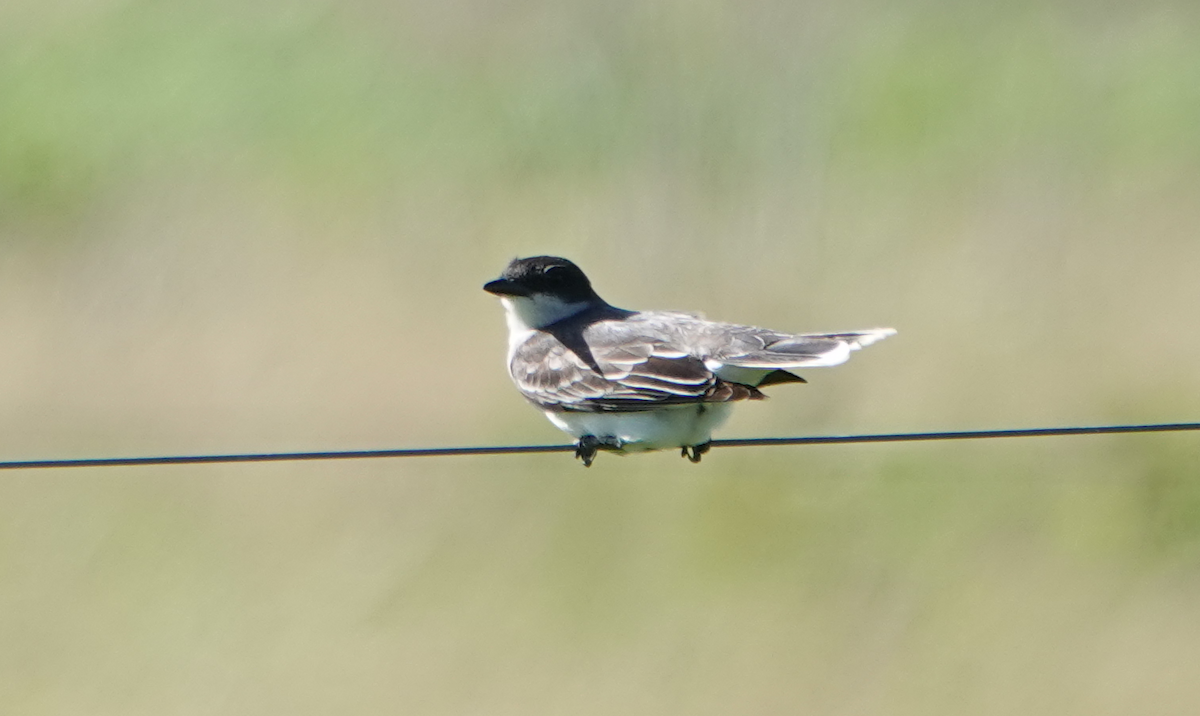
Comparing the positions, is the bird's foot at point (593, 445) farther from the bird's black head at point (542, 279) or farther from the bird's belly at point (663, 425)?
the bird's black head at point (542, 279)

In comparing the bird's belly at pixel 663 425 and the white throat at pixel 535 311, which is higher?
the white throat at pixel 535 311

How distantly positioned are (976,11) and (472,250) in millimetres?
8048

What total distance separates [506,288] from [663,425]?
1.37 m

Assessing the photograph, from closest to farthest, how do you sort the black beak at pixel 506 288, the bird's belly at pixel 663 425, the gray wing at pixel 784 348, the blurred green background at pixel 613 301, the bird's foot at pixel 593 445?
the gray wing at pixel 784 348
the bird's belly at pixel 663 425
the bird's foot at pixel 593 445
the black beak at pixel 506 288
the blurred green background at pixel 613 301

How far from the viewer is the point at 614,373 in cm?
702

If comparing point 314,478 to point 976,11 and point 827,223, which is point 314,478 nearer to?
point 827,223

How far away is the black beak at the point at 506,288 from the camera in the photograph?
7898 millimetres

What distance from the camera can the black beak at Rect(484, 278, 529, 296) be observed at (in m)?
7.90

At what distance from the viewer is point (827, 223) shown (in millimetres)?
16078

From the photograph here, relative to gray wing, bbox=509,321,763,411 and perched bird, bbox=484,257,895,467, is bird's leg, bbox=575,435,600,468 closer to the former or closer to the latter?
perched bird, bbox=484,257,895,467

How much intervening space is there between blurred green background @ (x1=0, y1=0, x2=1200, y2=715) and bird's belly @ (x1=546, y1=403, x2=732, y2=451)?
11.5ft

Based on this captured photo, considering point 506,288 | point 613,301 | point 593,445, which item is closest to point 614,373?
point 593,445

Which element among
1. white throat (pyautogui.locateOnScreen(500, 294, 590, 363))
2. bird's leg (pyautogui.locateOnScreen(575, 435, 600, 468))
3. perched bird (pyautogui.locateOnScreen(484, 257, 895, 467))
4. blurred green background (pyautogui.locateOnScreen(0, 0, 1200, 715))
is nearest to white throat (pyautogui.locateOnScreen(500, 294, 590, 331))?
white throat (pyautogui.locateOnScreen(500, 294, 590, 363))

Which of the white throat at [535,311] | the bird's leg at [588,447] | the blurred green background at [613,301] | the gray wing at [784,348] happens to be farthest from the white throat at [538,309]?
the blurred green background at [613,301]
